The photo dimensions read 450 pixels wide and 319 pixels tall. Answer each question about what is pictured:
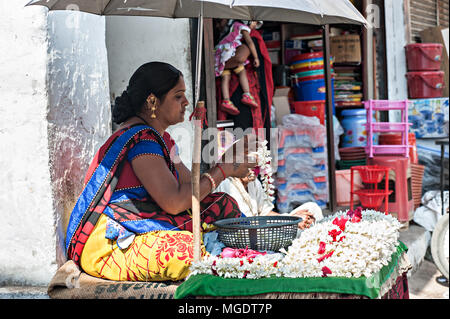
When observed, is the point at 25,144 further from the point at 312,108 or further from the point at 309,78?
the point at 309,78

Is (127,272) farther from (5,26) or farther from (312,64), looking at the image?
(312,64)

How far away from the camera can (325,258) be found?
206cm

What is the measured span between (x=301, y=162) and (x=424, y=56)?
3.27m

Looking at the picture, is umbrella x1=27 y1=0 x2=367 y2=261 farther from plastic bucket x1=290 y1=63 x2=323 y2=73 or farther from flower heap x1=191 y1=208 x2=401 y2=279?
plastic bucket x1=290 y1=63 x2=323 y2=73

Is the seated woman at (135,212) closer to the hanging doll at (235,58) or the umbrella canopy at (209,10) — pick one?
the umbrella canopy at (209,10)

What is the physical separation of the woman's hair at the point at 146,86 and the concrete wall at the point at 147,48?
4.49 ft

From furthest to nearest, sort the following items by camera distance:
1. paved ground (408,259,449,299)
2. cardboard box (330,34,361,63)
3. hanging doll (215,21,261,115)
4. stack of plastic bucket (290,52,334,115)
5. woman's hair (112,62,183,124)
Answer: cardboard box (330,34,361,63), stack of plastic bucket (290,52,334,115), paved ground (408,259,449,299), hanging doll (215,21,261,115), woman's hair (112,62,183,124)

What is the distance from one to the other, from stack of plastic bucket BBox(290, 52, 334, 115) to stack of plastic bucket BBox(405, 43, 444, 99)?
2275mm

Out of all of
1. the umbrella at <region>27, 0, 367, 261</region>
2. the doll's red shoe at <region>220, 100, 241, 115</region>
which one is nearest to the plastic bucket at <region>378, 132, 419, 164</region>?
the doll's red shoe at <region>220, 100, 241, 115</region>

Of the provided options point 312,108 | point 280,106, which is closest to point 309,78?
point 312,108

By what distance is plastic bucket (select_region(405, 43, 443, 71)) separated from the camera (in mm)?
A: 7461

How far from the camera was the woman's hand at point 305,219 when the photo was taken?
105 inches

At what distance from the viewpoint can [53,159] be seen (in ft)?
8.85

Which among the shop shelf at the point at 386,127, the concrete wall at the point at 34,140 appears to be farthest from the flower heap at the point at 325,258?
the shop shelf at the point at 386,127
